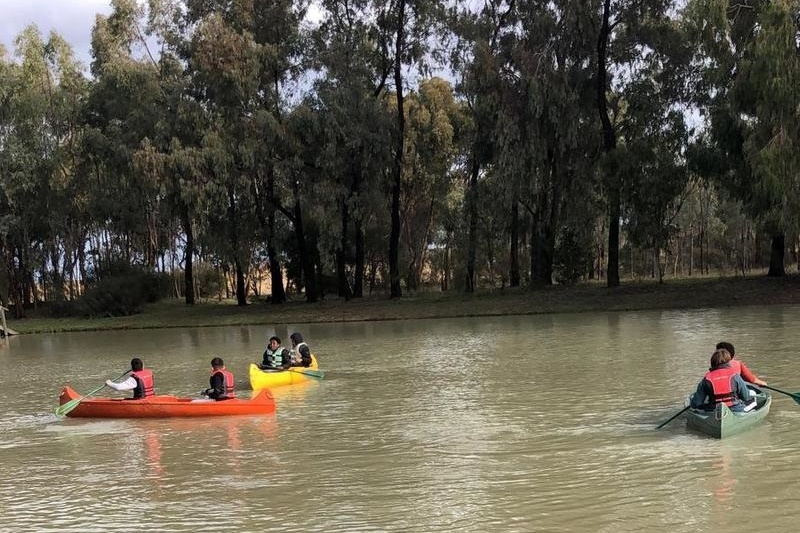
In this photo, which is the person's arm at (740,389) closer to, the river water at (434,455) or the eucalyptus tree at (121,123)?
the river water at (434,455)

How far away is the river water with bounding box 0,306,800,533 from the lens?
6945mm

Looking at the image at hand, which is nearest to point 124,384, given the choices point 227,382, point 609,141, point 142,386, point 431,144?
point 142,386

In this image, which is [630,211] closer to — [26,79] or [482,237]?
[482,237]

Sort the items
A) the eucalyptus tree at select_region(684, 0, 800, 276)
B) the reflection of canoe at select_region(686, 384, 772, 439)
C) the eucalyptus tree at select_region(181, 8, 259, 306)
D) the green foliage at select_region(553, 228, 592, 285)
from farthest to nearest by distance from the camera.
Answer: the green foliage at select_region(553, 228, 592, 285) < the eucalyptus tree at select_region(181, 8, 259, 306) < the eucalyptus tree at select_region(684, 0, 800, 276) < the reflection of canoe at select_region(686, 384, 772, 439)

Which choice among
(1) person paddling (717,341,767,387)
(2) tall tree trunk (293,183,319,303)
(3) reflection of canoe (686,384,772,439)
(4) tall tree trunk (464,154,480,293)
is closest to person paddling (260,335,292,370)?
(3) reflection of canoe (686,384,772,439)

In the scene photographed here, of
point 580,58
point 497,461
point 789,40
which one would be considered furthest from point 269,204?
point 497,461

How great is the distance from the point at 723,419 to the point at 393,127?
1116 inches

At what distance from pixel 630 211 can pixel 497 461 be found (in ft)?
86.4

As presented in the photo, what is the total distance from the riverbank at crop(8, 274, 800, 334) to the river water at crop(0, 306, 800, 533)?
1220 centimetres

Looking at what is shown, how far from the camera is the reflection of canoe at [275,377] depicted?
47.7 feet

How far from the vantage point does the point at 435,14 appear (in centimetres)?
3444

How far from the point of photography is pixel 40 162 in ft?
131

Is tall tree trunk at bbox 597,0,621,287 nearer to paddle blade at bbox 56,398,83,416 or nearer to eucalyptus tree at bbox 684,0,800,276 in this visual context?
eucalyptus tree at bbox 684,0,800,276

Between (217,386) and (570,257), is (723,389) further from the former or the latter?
(570,257)
